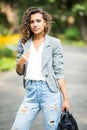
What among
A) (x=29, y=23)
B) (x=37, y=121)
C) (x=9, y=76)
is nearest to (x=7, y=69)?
(x=9, y=76)

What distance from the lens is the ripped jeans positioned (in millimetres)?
5754

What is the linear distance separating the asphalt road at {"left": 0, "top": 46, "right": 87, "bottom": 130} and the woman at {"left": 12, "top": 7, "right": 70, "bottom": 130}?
2769mm

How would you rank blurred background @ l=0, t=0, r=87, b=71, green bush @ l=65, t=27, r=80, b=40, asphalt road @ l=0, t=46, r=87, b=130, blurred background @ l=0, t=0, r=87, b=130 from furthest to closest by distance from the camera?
1. green bush @ l=65, t=27, r=80, b=40
2. blurred background @ l=0, t=0, r=87, b=71
3. blurred background @ l=0, t=0, r=87, b=130
4. asphalt road @ l=0, t=46, r=87, b=130

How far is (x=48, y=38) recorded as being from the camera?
589 centimetres

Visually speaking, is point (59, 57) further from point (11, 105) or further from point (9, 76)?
point (9, 76)

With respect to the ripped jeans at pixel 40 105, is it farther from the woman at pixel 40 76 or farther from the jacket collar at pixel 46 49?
the jacket collar at pixel 46 49

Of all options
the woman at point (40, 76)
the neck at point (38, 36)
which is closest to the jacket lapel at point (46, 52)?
the woman at point (40, 76)

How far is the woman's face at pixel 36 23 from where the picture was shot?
5883 millimetres

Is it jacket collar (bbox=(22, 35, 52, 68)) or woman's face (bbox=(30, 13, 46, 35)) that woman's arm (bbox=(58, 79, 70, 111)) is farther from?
woman's face (bbox=(30, 13, 46, 35))

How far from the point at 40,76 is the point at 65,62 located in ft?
46.8

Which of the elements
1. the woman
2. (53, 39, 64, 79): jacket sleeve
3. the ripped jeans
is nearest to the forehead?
the woman

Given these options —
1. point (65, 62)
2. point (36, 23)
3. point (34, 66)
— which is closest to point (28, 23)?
point (36, 23)

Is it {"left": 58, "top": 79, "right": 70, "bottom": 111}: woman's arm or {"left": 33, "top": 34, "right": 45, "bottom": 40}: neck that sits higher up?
{"left": 33, "top": 34, "right": 45, "bottom": 40}: neck

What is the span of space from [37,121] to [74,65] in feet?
32.8
